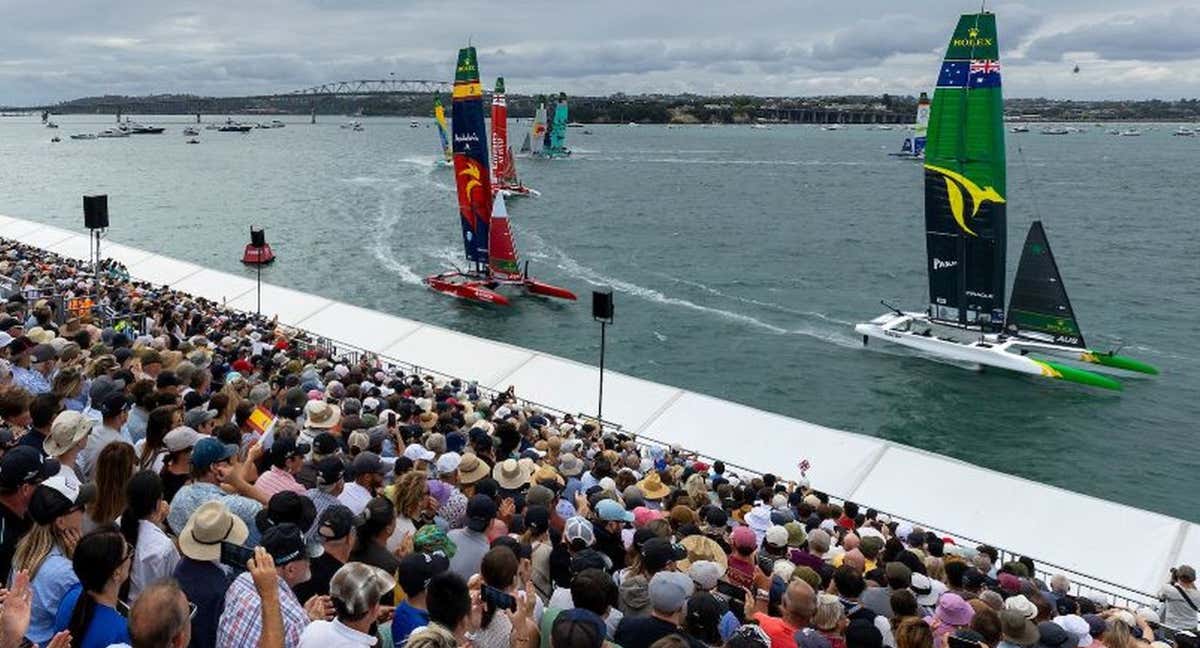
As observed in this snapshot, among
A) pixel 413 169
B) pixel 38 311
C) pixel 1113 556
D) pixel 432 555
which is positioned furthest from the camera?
pixel 413 169

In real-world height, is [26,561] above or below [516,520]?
above

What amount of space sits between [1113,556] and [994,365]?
19.7 m

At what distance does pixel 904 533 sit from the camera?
10141mm

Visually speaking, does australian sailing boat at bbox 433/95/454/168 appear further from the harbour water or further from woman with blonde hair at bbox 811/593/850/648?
woman with blonde hair at bbox 811/593/850/648

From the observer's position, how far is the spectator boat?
106562 millimetres

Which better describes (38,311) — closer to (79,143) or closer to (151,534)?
(151,534)

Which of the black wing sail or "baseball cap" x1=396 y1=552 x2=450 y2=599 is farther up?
"baseball cap" x1=396 y1=552 x2=450 y2=599

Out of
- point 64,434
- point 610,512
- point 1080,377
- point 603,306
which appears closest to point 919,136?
point 1080,377

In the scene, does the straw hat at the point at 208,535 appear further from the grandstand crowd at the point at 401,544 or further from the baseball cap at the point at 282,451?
the baseball cap at the point at 282,451

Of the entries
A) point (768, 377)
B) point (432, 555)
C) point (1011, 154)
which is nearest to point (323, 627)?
point (432, 555)

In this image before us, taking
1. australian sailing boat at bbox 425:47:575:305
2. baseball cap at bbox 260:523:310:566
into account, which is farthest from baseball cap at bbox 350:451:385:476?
australian sailing boat at bbox 425:47:575:305

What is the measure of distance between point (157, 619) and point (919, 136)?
5083 inches

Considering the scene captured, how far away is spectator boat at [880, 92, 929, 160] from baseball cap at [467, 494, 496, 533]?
311 ft

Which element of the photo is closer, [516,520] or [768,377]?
[516,520]
